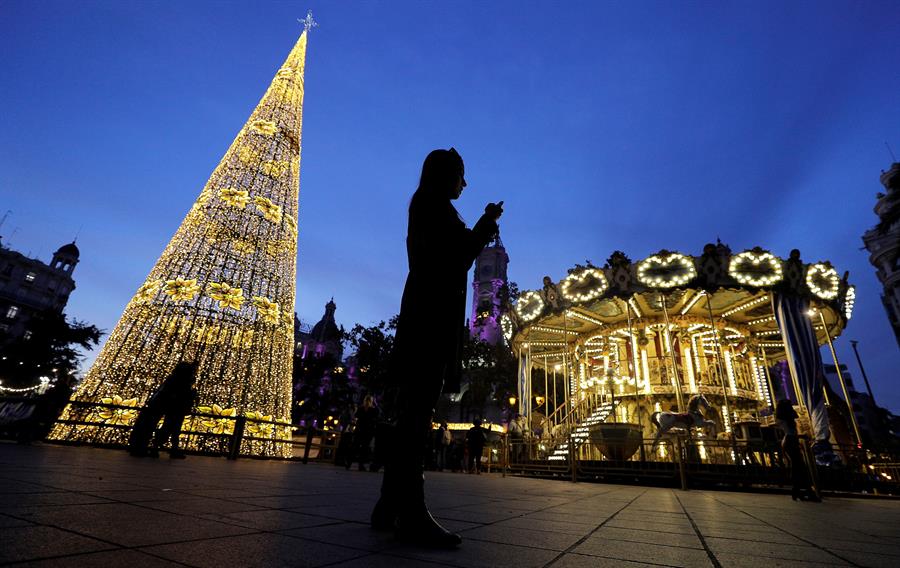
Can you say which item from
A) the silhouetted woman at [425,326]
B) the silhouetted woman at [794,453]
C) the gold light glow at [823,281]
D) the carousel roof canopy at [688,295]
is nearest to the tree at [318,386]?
the carousel roof canopy at [688,295]

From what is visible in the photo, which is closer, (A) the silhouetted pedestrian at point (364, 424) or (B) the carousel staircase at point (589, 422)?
(A) the silhouetted pedestrian at point (364, 424)

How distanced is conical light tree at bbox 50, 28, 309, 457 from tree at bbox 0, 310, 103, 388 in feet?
77.2

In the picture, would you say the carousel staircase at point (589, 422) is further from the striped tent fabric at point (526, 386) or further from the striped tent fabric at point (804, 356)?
the striped tent fabric at point (804, 356)

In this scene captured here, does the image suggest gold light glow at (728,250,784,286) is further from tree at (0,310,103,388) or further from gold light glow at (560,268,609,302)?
tree at (0,310,103,388)

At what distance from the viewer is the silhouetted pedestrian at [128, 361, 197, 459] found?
7930mm

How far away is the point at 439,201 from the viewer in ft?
8.56

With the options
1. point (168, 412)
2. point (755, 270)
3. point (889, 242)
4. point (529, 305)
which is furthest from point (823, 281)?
point (889, 242)

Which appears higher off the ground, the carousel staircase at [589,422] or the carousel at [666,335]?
the carousel at [666,335]

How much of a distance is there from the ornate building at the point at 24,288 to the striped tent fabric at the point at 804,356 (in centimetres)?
6594

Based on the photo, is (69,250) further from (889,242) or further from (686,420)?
(889,242)

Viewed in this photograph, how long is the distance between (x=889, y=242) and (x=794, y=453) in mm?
51779

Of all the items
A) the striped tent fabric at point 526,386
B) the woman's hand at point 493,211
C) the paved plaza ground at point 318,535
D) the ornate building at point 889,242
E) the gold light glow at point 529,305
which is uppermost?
the ornate building at point 889,242

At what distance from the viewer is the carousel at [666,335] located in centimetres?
1319

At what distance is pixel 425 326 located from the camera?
7.65 ft
